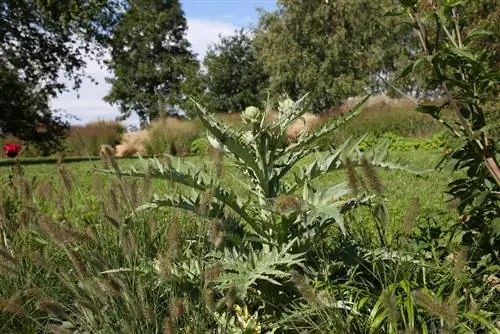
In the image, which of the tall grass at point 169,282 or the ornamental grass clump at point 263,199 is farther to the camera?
the ornamental grass clump at point 263,199

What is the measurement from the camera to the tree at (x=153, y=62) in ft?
139

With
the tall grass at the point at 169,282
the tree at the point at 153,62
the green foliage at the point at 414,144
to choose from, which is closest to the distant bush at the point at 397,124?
the green foliage at the point at 414,144

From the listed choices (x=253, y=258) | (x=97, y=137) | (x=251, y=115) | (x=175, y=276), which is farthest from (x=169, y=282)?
(x=97, y=137)

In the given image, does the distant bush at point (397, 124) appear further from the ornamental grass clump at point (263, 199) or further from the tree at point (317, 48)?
the ornamental grass clump at point (263, 199)

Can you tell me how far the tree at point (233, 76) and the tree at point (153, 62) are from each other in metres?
4.41

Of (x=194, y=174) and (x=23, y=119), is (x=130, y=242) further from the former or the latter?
(x=23, y=119)

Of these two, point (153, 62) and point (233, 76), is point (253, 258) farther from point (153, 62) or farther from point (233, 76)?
point (153, 62)

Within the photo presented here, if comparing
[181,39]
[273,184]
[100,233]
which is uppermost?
[181,39]

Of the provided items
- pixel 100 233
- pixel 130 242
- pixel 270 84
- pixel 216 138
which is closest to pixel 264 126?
pixel 216 138

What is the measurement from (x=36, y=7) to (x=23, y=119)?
3657 millimetres

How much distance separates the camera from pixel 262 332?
2.28m

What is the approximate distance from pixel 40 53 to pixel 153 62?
24339 millimetres

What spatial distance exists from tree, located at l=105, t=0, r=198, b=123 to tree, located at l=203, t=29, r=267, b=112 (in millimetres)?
4409

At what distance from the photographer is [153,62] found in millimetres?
44344
